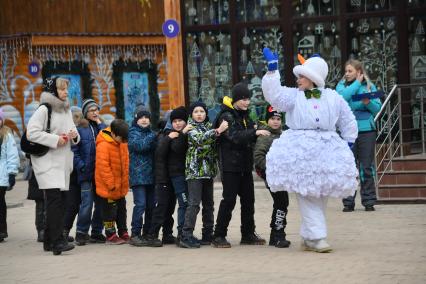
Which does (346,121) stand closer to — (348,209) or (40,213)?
(348,209)

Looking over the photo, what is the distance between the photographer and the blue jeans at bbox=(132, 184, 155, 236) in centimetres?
1299

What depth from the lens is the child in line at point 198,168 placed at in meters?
12.4

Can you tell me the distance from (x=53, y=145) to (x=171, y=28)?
8.94 meters

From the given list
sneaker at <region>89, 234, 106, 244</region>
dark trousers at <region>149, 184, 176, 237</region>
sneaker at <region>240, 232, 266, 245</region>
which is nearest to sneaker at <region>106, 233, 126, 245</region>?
sneaker at <region>89, 234, 106, 244</region>

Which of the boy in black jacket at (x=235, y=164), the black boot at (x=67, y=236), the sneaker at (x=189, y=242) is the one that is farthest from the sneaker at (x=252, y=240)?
the black boot at (x=67, y=236)

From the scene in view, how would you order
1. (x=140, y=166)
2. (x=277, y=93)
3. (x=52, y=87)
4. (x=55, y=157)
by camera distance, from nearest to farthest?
(x=277, y=93) < (x=55, y=157) < (x=52, y=87) < (x=140, y=166)

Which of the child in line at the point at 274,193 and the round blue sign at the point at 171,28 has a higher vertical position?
the round blue sign at the point at 171,28

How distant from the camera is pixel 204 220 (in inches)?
496

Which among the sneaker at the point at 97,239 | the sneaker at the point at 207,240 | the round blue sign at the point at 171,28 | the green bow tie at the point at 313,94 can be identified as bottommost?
the sneaker at the point at 97,239

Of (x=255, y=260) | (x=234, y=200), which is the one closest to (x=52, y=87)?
(x=234, y=200)

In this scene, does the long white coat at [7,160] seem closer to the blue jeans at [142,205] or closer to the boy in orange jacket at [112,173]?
the boy in orange jacket at [112,173]

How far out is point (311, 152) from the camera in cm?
1145

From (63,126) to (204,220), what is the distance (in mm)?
1863

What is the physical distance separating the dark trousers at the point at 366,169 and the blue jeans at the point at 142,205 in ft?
10.7
